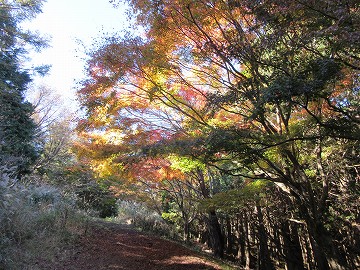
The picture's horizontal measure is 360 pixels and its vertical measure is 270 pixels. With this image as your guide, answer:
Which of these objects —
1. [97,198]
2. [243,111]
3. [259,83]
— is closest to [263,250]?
[243,111]

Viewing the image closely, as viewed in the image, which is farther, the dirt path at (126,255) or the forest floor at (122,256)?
the dirt path at (126,255)

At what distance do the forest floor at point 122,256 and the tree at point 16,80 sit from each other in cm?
565

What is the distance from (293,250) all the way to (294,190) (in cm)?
557

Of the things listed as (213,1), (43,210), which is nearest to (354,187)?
(213,1)

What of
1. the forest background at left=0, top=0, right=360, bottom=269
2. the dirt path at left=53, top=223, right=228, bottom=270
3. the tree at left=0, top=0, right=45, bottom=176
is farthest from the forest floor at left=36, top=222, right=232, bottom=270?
the tree at left=0, top=0, right=45, bottom=176

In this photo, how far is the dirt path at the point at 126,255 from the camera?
27.1ft

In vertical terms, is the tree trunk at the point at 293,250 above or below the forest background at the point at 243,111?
below

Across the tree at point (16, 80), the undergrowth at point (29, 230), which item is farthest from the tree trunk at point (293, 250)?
the tree at point (16, 80)

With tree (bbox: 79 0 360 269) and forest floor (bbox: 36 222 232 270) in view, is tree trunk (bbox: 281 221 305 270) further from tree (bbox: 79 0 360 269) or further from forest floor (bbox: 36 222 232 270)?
forest floor (bbox: 36 222 232 270)

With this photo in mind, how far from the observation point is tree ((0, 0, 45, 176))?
41.3 ft

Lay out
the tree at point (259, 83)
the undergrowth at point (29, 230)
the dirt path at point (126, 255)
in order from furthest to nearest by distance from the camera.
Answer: the dirt path at point (126, 255), the undergrowth at point (29, 230), the tree at point (259, 83)

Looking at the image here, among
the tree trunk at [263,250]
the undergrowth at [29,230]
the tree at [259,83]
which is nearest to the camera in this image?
the tree at [259,83]

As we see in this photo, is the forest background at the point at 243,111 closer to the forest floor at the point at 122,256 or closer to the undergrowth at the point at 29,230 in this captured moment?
the undergrowth at the point at 29,230

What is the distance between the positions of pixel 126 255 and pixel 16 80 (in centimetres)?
1127
